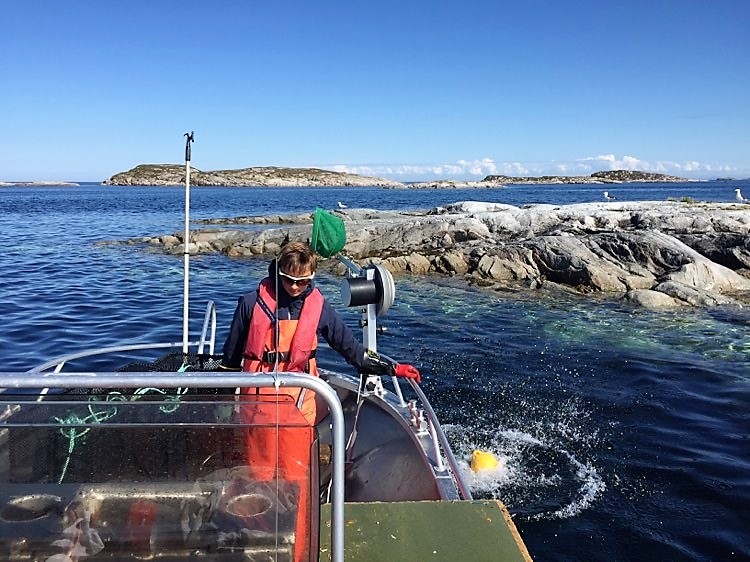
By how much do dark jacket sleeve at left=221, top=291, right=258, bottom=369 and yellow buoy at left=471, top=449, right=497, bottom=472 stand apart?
4192mm

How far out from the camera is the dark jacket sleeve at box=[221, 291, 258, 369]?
426 centimetres

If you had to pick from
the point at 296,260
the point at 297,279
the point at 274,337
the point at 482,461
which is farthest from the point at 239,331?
the point at 482,461

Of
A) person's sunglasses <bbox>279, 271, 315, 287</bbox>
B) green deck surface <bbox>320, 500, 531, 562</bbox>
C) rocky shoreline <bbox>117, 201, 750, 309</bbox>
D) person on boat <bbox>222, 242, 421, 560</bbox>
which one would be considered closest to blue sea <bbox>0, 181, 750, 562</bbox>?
rocky shoreline <bbox>117, 201, 750, 309</bbox>

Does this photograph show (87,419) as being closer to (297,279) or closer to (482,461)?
(297,279)

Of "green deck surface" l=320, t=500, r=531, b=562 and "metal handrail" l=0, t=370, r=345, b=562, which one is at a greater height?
"metal handrail" l=0, t=370, r=345, b=562

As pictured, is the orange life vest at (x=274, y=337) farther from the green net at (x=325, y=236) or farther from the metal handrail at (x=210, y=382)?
the metal handrail at (x=210, y=382)

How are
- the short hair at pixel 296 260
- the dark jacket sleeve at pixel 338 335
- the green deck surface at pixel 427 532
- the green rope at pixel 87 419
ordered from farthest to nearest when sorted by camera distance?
the dark jacket sleeve at pixel 338 335 → the short hair at pixel 296 260 → the green deck surface at pixel 427 532 → the green rope at pixel 87 419

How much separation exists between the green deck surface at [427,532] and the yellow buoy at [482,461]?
3593 millimetres

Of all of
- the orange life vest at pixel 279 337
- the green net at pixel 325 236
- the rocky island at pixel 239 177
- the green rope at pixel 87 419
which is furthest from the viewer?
the rocky island at pixel 239 177

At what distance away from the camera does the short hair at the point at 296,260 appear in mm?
4070

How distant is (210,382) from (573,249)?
66.5 feet

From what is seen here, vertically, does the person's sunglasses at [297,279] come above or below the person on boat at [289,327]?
above

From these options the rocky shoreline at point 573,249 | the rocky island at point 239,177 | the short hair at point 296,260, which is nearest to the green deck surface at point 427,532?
the short hair at point 296,260

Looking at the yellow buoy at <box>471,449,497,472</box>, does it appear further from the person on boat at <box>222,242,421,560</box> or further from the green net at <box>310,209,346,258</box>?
the green net at <box>310,209,346,258</box>
